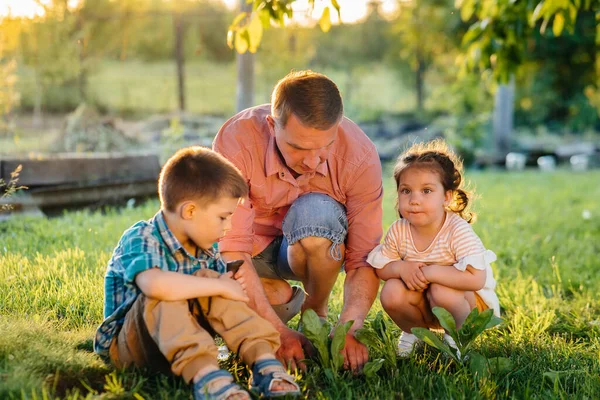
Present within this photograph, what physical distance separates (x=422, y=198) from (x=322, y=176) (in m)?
0.49

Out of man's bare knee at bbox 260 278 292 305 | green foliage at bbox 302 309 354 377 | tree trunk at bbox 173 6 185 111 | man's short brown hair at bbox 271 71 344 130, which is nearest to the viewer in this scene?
green foliage at bbox 302 309 354 377

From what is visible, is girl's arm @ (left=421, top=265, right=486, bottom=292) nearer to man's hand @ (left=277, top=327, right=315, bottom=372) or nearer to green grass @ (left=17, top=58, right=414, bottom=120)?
man's hand @ (left=277, top=327, right=315, bottom=372)

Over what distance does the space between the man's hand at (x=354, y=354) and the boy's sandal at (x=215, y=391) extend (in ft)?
1.93

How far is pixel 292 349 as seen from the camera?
2.71m

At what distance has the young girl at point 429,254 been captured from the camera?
294cm

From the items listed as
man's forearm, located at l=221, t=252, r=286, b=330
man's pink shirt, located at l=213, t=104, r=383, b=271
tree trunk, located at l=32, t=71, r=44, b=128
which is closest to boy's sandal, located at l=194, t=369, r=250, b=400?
man's forearm, located at l=221, t=252, r=286, b=330

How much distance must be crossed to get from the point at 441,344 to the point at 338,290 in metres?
1.34

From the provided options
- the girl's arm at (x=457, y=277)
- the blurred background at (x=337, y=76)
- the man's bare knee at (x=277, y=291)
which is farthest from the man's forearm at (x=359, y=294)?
the blurred background at (x=337, y=76)

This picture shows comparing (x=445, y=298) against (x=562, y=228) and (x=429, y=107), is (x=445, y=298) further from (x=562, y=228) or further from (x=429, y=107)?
(x=429, y=107)

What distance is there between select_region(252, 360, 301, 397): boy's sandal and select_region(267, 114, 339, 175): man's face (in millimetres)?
904

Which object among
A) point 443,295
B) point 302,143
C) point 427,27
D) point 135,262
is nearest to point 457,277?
point 443,295

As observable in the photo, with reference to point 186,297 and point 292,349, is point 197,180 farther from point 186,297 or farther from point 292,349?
point 292,349

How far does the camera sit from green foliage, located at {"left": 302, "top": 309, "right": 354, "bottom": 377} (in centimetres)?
266

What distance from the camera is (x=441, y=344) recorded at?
273 centimetres
